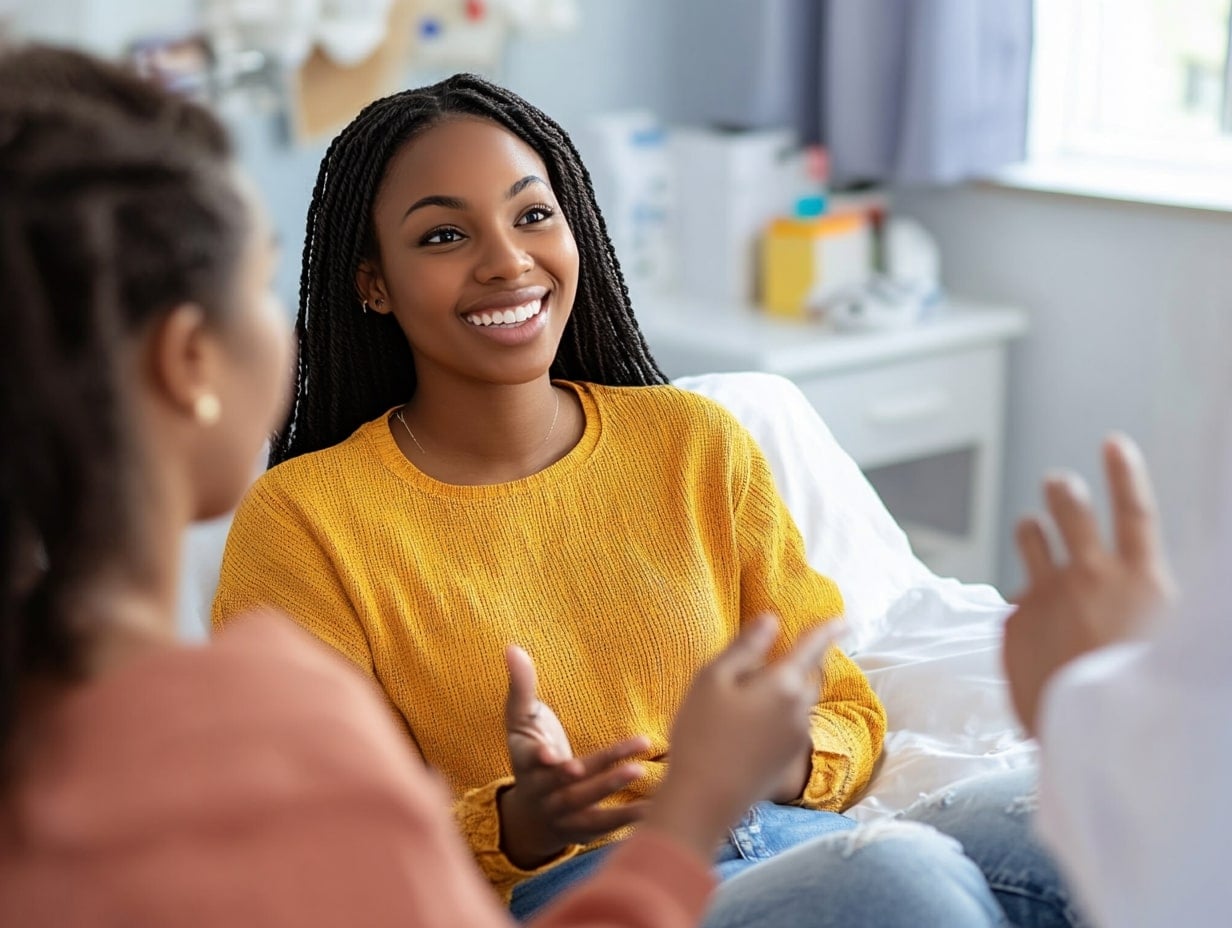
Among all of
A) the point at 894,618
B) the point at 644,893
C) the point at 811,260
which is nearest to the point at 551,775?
the point at 644,893

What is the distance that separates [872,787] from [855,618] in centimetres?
25

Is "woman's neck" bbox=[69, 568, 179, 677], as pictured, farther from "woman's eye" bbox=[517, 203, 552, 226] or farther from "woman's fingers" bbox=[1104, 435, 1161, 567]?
"woman's eye" bbox=[517, 203, 552, 226]

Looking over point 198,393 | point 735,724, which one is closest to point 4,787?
point 198,393

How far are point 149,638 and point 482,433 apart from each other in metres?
0.63

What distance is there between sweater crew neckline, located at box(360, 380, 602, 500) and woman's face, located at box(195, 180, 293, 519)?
20.2 inches

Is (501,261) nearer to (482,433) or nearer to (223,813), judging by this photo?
(482,433)

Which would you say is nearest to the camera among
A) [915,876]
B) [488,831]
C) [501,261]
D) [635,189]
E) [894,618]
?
[915,876]

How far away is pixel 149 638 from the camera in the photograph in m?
0.80

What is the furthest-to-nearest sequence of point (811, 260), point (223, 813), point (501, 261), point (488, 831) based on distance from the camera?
point (811, 260) → point (501, 261) → point (488, 831) → point (223, 813)

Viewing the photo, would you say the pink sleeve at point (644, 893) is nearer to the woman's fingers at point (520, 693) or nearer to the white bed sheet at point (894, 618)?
the woman's fingers at point (520, 693)

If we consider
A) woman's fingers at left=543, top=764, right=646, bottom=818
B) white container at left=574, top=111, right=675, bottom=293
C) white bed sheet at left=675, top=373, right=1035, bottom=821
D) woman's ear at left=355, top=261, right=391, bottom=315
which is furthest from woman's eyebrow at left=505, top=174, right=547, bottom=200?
white container at left=574, top=111, right=675, bottom=293

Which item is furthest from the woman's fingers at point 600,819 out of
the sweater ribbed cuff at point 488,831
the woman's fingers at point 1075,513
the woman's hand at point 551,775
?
the woman's fingers at point 1075,513

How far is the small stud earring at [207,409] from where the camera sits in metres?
0.80

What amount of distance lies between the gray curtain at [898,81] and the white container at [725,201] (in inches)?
3.9
